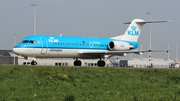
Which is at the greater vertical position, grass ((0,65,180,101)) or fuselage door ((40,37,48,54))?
fuselage door ((40,37,48,54))

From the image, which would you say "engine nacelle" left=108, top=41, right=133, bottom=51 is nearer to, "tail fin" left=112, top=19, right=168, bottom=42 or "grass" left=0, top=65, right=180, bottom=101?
"tail fin" left=112, top=19, right=168, bottom=42

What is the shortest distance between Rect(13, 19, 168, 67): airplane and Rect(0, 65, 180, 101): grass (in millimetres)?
11054

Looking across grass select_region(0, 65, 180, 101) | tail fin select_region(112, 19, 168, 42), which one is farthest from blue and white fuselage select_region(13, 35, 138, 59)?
grass select_region(0, 65, 180, 101)

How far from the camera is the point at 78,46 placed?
47188mm

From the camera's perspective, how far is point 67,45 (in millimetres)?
45812

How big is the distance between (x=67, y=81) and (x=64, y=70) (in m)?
3.63

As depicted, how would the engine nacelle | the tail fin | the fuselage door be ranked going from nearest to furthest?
the fuselage door, the engine nacelle, the tail fin

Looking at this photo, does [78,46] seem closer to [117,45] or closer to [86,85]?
[117,45]

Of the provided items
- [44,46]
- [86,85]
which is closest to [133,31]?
[44,46]

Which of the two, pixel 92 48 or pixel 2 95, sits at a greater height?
pixel 92 48

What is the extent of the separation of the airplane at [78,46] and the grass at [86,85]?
11.1m

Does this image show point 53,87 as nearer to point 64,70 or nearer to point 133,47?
point 64,70

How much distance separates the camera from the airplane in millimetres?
43094

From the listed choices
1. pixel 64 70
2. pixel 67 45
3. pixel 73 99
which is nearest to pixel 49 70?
pixel 64 70
